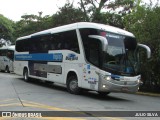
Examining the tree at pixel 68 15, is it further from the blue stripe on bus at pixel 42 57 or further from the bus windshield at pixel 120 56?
the bus windshield at pixel 120 56

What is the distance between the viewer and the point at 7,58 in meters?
40.3

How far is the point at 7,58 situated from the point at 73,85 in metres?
24.1

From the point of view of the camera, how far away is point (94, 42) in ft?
51.9

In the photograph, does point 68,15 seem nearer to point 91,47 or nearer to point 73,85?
point 73,85

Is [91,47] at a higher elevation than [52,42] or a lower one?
lower

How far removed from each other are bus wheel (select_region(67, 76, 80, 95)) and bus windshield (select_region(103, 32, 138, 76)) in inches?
96.8

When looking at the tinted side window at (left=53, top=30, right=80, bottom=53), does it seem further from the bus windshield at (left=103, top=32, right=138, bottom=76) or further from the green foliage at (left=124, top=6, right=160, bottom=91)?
the green foliage at (left=124, top=6, right=160, bottom=91)

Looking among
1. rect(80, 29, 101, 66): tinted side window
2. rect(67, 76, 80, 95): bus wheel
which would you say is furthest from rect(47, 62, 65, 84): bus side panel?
rect(80, 29, 101, 66): tinted side window

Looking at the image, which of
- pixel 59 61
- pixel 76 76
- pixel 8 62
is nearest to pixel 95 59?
pixel 76 76

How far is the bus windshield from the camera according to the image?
15.4 metres

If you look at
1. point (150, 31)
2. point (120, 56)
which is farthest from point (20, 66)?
point (120, 56)

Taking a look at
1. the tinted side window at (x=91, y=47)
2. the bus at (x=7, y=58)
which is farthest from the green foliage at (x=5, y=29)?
the tinted side window at (x=91, y=47)

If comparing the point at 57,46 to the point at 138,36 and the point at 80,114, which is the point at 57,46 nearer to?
the point at 138,36

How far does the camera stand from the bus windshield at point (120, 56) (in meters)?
15.4
